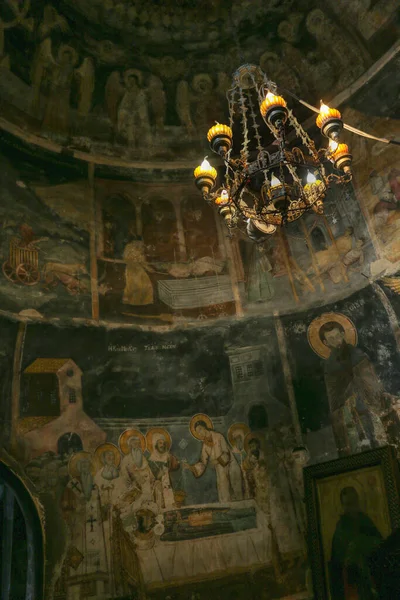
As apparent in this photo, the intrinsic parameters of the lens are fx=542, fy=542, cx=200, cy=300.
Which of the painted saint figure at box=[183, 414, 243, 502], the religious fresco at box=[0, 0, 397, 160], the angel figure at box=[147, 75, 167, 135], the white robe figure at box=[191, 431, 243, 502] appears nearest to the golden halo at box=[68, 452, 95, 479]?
the painted saint figure at box=[183, 414, 243, 502]

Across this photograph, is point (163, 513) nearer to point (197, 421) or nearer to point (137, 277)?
point (197, 421)

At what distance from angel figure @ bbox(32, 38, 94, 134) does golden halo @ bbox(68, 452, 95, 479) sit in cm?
541

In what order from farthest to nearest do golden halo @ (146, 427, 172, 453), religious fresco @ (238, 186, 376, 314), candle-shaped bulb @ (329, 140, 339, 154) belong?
1. religious fresco @ (238, 186, 376, 314)
2. golden halo @ (146, 427, 172, 453)
3. candle-shaped bulb @ (329, 140, 339, 154)

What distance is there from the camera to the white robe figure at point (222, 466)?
847 centimetres

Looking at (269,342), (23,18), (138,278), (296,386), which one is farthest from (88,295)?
(23,18)

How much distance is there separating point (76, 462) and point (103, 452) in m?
0.43

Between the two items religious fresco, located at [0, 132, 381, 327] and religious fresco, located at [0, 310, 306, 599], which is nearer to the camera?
religious fresco, located at [0, 310, 306, 599]

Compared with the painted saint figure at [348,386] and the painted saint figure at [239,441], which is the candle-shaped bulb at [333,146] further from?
the painted saint figure at [239,441]

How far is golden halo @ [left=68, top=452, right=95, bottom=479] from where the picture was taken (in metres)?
7.83

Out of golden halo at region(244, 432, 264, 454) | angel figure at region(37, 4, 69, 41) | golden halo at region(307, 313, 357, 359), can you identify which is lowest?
golden halo at region(244, 432, 264, 454)

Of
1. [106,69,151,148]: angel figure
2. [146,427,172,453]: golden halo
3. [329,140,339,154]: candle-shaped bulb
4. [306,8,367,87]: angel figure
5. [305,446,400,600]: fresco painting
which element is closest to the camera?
[329,140,339,154]: candle-shaped bulb

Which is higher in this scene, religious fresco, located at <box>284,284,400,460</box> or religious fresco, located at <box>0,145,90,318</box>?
religious fresco, located at <box>0,145,90,318</box>

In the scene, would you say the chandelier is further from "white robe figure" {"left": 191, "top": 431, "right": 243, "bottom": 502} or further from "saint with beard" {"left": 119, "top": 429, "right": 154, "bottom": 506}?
"saint with beard" {"left": 119, "top": 429, "right": 154, "bottom": 506}

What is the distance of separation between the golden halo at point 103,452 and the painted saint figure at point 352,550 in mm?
3341
